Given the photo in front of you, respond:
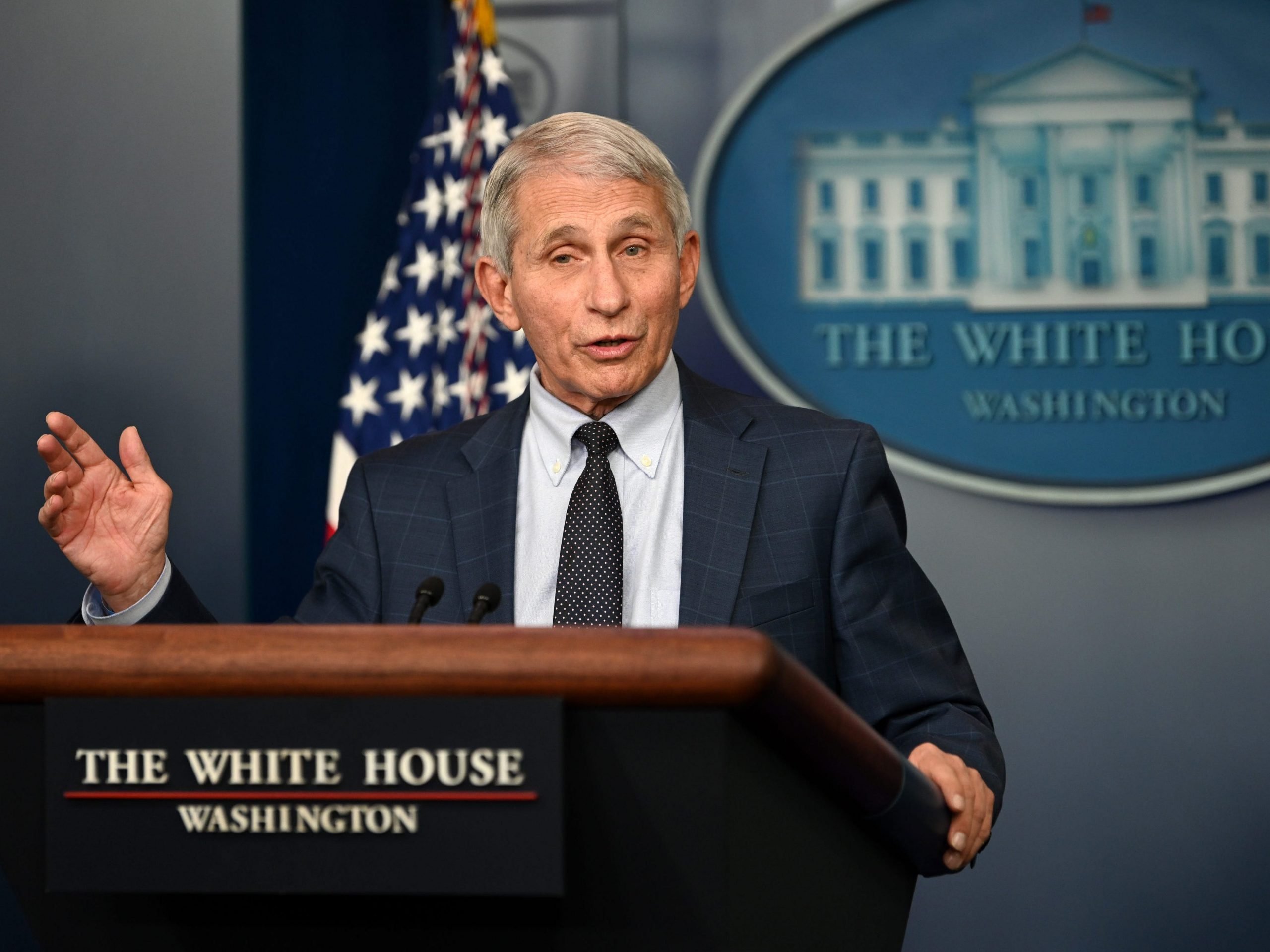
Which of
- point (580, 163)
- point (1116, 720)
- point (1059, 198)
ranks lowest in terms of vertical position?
point (1116, 720)

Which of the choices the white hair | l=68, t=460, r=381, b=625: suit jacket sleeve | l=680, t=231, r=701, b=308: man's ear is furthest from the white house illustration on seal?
l=68, t=460, r=381, b=625: suit jacket sleeve

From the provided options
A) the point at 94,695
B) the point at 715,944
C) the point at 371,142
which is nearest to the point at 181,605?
the point at 94,695

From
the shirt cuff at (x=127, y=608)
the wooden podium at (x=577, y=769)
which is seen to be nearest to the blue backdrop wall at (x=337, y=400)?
the shirt cuff at (x=127, y=608)

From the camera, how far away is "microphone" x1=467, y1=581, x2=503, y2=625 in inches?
44.1

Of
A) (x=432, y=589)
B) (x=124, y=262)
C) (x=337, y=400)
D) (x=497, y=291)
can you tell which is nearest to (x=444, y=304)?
(x=337, y=400)

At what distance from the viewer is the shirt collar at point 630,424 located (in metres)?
1.73

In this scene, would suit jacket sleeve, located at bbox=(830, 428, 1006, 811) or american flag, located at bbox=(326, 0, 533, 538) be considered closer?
suit jacket sleeve, located at bbox=(830, 428, 1006, 811)

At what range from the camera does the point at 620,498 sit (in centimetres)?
169

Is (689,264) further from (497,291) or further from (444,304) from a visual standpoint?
(444,304)

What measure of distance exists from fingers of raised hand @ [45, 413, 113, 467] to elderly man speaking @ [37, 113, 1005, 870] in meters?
0.02

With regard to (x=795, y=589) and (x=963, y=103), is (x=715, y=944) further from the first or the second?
(x=963, y=103)

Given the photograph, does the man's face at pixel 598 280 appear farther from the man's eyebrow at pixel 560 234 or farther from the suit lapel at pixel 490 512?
the suit lapel at pixel 490 512

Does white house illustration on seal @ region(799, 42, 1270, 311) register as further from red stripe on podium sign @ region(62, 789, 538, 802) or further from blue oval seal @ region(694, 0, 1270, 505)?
red stripe on podium sign @ region(62, 789, 538, 802)

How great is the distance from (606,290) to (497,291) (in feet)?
0.78
